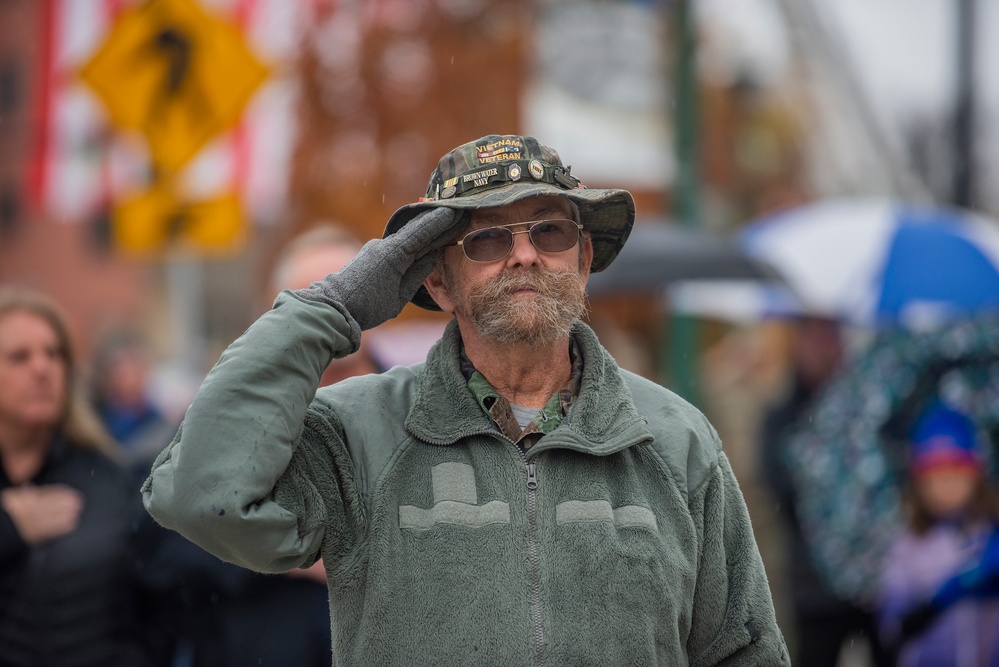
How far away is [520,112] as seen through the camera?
1101cm

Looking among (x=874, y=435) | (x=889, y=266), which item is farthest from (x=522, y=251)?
(x=889, y=266)

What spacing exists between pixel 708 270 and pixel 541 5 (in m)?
4.26

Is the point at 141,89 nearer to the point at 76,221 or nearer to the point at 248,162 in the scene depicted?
the point at 248,162

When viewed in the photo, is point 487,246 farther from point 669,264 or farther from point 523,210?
point 669,264

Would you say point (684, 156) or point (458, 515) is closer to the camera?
point (458, 515)

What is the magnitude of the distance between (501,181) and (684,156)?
614 cm

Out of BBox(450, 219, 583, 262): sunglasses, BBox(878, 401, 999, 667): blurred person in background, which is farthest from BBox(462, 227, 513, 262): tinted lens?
BBox(878, 401, 999, 667): blurred person in background

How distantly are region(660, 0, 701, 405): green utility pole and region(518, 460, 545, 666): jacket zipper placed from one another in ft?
19.4

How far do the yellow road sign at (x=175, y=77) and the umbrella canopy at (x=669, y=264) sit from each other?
2302mm

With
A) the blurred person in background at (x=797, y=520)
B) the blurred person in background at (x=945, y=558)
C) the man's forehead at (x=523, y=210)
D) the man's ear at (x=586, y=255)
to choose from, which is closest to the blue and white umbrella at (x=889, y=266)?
the blurred person in background at (x=797, y=520)

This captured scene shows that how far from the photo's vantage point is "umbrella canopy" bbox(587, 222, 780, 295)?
24.8ft

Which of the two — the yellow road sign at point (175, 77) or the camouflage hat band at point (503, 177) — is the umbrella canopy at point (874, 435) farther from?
the camouflage hat band at point (503, 177)

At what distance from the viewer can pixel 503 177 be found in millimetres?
2867

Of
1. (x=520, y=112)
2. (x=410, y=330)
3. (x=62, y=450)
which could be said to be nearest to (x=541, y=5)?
(x=520, y=112)
